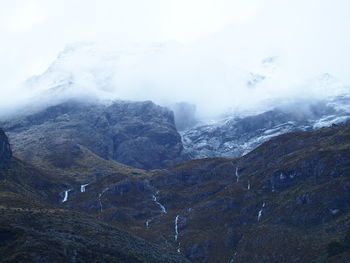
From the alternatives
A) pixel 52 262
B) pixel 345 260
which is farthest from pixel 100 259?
pixel 345 260

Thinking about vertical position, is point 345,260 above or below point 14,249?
below

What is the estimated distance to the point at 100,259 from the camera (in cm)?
19762

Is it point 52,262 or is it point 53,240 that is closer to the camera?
point 52,262

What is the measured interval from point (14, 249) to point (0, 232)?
44.4ft

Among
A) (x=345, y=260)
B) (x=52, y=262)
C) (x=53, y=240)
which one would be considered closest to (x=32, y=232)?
(x=53, y=240)

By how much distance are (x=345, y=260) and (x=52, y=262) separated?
9664cm

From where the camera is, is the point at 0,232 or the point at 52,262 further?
the point at 0,232

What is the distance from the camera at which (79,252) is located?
646ft

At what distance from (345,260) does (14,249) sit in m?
109

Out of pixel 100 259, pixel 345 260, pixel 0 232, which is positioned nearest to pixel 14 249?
pixel 0 232

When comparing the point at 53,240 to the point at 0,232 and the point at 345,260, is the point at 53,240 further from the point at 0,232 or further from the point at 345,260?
the point at 345,260

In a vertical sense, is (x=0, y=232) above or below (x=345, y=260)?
above

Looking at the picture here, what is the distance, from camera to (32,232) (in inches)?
7869

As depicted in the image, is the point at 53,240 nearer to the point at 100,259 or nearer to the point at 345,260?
the point at 100,259
